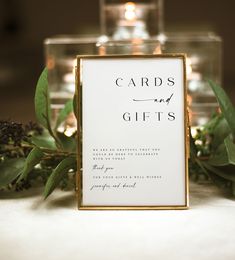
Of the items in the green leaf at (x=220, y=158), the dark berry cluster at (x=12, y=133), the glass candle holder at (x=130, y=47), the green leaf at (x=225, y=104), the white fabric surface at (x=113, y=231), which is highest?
the glass candle holder at (x=130, y=47)

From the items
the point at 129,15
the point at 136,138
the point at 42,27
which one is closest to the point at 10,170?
the point at 136,138

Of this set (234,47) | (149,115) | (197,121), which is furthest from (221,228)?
(234,47)

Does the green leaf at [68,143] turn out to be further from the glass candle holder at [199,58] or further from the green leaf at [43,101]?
the glass candle holder at [199,58]

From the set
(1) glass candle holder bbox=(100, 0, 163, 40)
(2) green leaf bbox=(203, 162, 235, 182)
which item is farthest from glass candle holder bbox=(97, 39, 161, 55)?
(1) glass candle holder bbox=(100, 0, 163, 40)

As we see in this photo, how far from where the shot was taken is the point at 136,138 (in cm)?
65

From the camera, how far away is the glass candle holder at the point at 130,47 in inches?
33.1

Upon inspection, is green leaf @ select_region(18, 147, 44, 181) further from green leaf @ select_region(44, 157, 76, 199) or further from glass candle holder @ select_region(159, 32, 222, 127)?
glass candle holder @ select_region(159, 32, 222, 127)

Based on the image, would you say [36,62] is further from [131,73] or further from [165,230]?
[165,230]

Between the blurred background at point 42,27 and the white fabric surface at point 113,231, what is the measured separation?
1.15m

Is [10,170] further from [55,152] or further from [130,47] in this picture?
[130,47]

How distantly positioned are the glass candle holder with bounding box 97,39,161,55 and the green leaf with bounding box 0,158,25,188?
0.83ft

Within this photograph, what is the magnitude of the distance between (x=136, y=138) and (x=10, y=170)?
7.3 inches

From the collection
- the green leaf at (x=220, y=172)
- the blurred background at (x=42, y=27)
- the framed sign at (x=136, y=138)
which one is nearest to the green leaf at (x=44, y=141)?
the framed sign at (x=136, y=138)

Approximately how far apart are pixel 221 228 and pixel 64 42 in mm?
597
